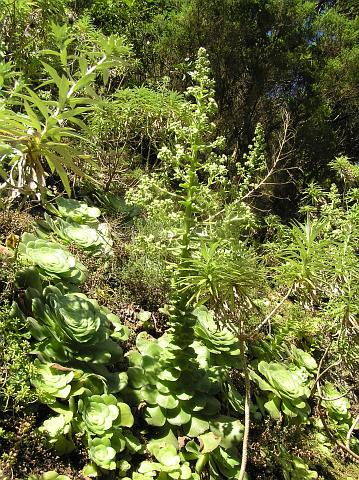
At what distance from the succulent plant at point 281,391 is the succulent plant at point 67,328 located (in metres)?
1.26

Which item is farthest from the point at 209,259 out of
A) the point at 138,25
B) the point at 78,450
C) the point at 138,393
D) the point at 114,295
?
the point at 138,25

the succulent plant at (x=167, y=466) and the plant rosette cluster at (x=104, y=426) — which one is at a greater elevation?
the plant rosette cluster at (x=104, y=426)

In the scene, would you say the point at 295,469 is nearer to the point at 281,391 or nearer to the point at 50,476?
the point at 281,391

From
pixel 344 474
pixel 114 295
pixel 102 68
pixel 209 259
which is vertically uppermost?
pixel 102 68

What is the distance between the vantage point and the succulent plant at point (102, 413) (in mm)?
2162

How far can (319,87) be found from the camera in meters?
6.86

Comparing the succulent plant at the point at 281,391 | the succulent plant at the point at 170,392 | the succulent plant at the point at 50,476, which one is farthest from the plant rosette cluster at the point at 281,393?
the succulent plant at the point at 50,476

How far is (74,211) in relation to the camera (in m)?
3.54

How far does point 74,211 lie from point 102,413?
1.80m

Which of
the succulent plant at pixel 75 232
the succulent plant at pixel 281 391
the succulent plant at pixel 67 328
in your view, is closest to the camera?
the succulent plant at pixel 67 328

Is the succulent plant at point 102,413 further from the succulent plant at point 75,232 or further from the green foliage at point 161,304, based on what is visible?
the succulent plant at point 75,232

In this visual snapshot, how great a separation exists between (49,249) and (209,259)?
1069 mm

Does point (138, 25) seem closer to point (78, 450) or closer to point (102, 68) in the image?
point (102, 68)

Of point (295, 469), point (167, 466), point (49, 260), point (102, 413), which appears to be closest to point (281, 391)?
point (295, 469)
